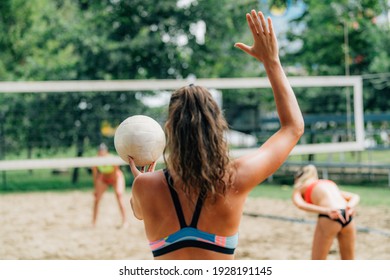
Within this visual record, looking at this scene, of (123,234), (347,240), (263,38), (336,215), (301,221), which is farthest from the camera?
(301,221)

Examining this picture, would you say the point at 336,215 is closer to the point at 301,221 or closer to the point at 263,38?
the point at 263,38

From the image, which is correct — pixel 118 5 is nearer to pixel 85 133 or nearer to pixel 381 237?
pixel 85 133

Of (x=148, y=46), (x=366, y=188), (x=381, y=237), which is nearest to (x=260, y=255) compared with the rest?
(x=381, y=237)

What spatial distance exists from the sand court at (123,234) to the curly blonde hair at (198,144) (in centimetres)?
448

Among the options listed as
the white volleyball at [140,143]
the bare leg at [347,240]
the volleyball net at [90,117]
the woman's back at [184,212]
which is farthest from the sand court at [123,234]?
the woman's back at [184,212]

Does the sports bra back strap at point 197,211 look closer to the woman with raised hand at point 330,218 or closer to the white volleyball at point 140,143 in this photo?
the white volleyball at point 140,143

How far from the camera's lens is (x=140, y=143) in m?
2.11

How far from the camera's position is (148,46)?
52.7 ft

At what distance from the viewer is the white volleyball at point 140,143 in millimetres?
2111

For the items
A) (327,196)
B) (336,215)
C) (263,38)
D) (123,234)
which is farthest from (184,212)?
(123,234)

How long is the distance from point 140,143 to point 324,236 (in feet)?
9.33

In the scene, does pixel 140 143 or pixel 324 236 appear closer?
pixel 140 143

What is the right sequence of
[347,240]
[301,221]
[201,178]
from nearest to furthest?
[201,178] < [347,240] < [301,221]
